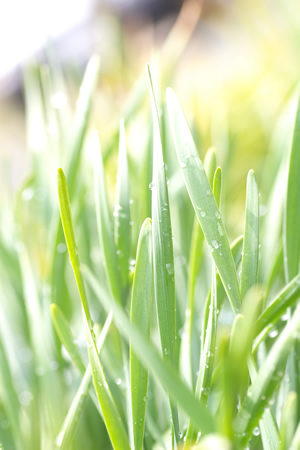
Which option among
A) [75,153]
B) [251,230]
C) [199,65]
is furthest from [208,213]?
[199,65]

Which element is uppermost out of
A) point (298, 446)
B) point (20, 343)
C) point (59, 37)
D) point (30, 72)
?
point (59, 37)

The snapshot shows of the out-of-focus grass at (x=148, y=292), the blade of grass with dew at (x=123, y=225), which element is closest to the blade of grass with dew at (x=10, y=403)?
the out-of-focus grass at (x=148, y=292)

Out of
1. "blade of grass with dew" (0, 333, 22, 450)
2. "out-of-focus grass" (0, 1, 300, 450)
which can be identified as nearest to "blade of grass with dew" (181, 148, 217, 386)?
"out-of-focus grass" (0, 1, 300, 450)

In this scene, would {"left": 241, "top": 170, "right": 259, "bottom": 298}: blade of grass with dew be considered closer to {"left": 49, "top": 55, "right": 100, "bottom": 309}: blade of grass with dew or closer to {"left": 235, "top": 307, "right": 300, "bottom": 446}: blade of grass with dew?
{"left": 235, "top": 307, "right": 300, "bottom": 446}: blade of grass with dew

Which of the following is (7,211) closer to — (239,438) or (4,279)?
(4,279)

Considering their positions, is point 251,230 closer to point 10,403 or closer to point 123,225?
point 123,225

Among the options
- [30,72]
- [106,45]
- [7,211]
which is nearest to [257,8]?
[106,45]
